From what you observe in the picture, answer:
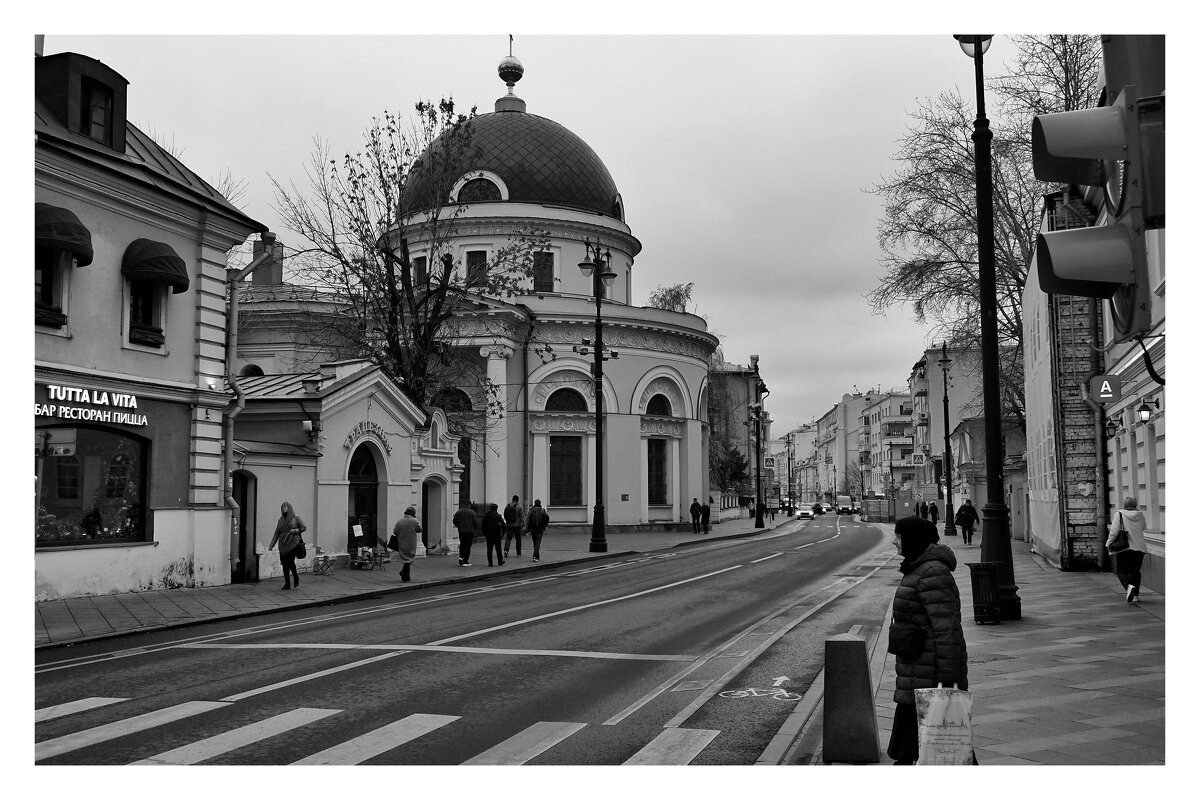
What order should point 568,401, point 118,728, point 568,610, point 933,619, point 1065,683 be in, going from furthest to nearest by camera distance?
point 568,401 → point 568,610 → point 1065,683 → point 118,728 → point 933,619

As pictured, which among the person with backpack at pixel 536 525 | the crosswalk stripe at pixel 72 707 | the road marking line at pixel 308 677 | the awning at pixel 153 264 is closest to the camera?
the crosswalk stripe at pixel 72 707

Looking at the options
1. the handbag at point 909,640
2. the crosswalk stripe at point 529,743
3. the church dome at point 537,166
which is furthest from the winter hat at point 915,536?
the church dome at point 537,166

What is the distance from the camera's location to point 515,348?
45562 millimetres

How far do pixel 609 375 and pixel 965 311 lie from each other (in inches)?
690

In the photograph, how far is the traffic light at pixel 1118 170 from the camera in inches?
174

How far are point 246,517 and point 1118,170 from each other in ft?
64.5

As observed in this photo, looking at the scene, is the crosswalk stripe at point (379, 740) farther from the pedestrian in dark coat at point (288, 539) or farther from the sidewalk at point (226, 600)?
the pedestrian in dark coat at point (288, 539)

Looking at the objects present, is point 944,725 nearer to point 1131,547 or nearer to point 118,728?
point 118,728

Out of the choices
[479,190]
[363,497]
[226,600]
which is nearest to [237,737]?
[226,600]

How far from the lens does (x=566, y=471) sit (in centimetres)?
4647

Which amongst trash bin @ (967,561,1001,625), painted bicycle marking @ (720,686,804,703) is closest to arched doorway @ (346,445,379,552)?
trash bin @ (967,561,1001,625)

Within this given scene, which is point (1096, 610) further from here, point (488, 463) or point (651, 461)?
point (651, 461)

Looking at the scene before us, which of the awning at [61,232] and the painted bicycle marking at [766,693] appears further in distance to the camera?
the awning at [61,232]

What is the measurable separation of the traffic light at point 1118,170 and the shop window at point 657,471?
44.1m
